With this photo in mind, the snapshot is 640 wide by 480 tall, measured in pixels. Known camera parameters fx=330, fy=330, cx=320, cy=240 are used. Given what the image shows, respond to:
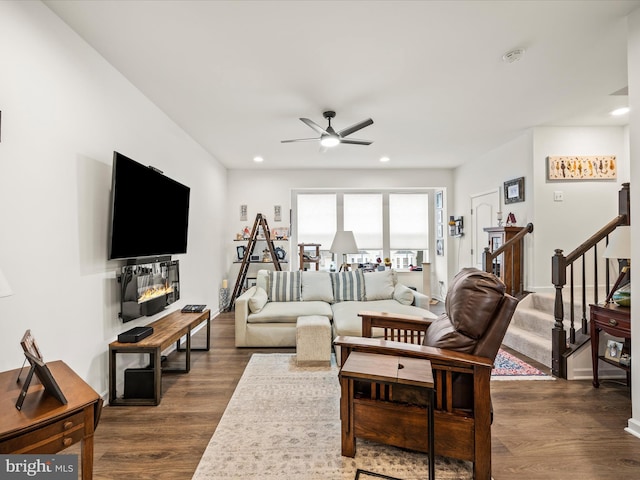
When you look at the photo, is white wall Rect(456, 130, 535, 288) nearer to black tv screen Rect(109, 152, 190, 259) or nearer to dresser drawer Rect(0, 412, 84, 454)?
black tv screen Rect(109, 152, 190, 259)

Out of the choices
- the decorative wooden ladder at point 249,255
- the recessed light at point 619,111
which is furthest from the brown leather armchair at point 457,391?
the decorative wooden ladder at point 249,255

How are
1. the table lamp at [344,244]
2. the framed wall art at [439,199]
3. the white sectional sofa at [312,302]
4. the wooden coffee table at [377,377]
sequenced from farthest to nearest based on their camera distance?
the framed wall art at [439,199]
the table lamp at [344,244]
the white sectional sofa at [312,302]
the wooden coffee table at [377,377]

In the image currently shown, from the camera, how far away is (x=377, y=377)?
1.47 meters

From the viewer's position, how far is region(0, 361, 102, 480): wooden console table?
1.12m

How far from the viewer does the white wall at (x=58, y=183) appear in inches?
70.1

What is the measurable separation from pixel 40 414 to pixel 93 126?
2029 millimetres

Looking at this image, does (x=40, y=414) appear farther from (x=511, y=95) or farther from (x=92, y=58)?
(x=511, y=95)

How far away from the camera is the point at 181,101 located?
3.32 meters

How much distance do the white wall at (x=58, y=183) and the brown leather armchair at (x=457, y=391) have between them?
5.84ft

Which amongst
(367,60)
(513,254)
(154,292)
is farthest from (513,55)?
(154,292)

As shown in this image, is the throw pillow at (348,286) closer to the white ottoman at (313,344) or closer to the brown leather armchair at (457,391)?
the white ottoman at (313,344)

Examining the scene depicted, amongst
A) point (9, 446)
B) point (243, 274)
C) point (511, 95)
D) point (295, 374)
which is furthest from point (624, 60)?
point (243, 274)

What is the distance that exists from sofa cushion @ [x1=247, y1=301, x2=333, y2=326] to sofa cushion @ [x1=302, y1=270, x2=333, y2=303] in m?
0.27

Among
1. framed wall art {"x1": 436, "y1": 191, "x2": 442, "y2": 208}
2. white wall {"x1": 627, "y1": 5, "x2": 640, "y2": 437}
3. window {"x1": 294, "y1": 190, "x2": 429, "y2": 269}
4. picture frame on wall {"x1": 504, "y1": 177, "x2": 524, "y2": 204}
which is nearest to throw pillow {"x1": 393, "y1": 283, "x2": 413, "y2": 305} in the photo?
picture frame on wall {"x1": 504, "y1": 177, "x2": 524, "y2": 204}
